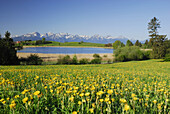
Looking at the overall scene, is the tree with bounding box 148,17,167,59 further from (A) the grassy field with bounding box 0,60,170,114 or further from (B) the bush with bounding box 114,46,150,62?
(A) the grassy field with bounding box 0,60,170,114

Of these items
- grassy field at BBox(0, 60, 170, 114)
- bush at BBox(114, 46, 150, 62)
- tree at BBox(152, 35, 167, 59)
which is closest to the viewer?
grassy field at BBox(0, 60, 170, 114)

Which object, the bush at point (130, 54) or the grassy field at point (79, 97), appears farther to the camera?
the bush at point (130, 54)

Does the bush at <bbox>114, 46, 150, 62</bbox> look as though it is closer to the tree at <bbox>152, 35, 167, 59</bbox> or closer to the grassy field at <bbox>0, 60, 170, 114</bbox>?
the tree at <bbox>152, 35, 167, 59</bbox>

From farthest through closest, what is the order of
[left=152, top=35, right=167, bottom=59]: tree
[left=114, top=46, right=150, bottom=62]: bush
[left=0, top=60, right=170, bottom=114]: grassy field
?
[left=114, top=46, right=150, bottom=62]: bush
[left=152, top=35, right=167, bottom=59]: tree
[left=0, top=60, right=170, bottom=114]: grassy field

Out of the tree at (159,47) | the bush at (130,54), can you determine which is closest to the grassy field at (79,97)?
the tree at (159,47)

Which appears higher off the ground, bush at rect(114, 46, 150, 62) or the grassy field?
the grassy field

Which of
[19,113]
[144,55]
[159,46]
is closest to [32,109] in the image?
[19,113]

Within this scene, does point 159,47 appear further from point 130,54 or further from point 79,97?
point 79,97

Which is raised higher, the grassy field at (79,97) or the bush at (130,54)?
the grassy field at (79,97)

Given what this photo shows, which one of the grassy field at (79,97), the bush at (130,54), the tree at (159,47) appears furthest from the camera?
the bush at (130,54)

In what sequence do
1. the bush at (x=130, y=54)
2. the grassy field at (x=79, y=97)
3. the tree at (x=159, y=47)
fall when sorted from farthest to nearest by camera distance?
the bush at (x=130, y=54) < the tree at (x=159, y=47) < the grassy field at (x=79, y=97)

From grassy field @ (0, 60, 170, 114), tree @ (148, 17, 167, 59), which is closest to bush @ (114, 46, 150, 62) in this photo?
tree @ (148, 17, 167, 59)

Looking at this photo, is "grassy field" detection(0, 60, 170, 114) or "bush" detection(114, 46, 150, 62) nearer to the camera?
→ "grassy field" detection(0, 60, 170, 114)

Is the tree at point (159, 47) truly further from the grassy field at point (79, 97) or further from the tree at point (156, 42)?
the grassy field at point (79, 97)
